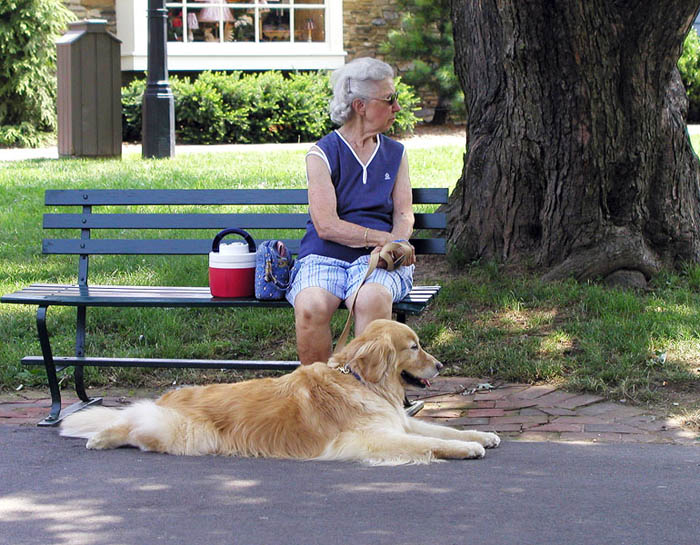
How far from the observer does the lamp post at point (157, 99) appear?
44.1 ft

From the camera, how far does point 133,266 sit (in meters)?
8.09

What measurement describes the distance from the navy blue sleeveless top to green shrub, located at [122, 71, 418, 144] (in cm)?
1103

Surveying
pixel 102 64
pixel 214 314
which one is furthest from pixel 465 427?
pixel 102 64

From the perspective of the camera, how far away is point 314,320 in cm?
514

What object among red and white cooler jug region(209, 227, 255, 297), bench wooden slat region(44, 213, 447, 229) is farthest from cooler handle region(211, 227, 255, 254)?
bench wooden slat region(44, 213, 447, 229)

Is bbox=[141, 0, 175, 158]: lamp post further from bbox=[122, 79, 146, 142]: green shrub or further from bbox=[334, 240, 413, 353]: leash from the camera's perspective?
bbox=[334, 240, 413, 353]: leash

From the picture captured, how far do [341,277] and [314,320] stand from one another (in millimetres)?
294

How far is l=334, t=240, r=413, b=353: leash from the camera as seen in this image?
5191mm

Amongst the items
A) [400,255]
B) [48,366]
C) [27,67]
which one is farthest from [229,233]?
[27,67]

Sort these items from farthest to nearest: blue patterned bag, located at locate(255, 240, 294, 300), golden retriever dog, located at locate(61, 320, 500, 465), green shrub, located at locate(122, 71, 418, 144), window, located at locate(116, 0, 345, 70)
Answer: window, located at locate(116, 0, 345, 70) → green shrub, located at locate(122, 71, 418, 144) → blue patterned bag, located at locate(255, 240, 294, 300) → golden retriever dog, located at locate(61, 320, 500, 465)

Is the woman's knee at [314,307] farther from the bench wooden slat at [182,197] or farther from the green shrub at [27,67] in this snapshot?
the green shrub at [27,67]

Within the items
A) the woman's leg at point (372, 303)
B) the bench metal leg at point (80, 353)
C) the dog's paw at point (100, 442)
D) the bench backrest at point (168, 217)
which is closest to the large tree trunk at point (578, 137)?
the bench backrest at point (168, 217)

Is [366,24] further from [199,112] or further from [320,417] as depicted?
[320,417]

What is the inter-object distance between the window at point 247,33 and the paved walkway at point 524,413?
14200 millimetres
